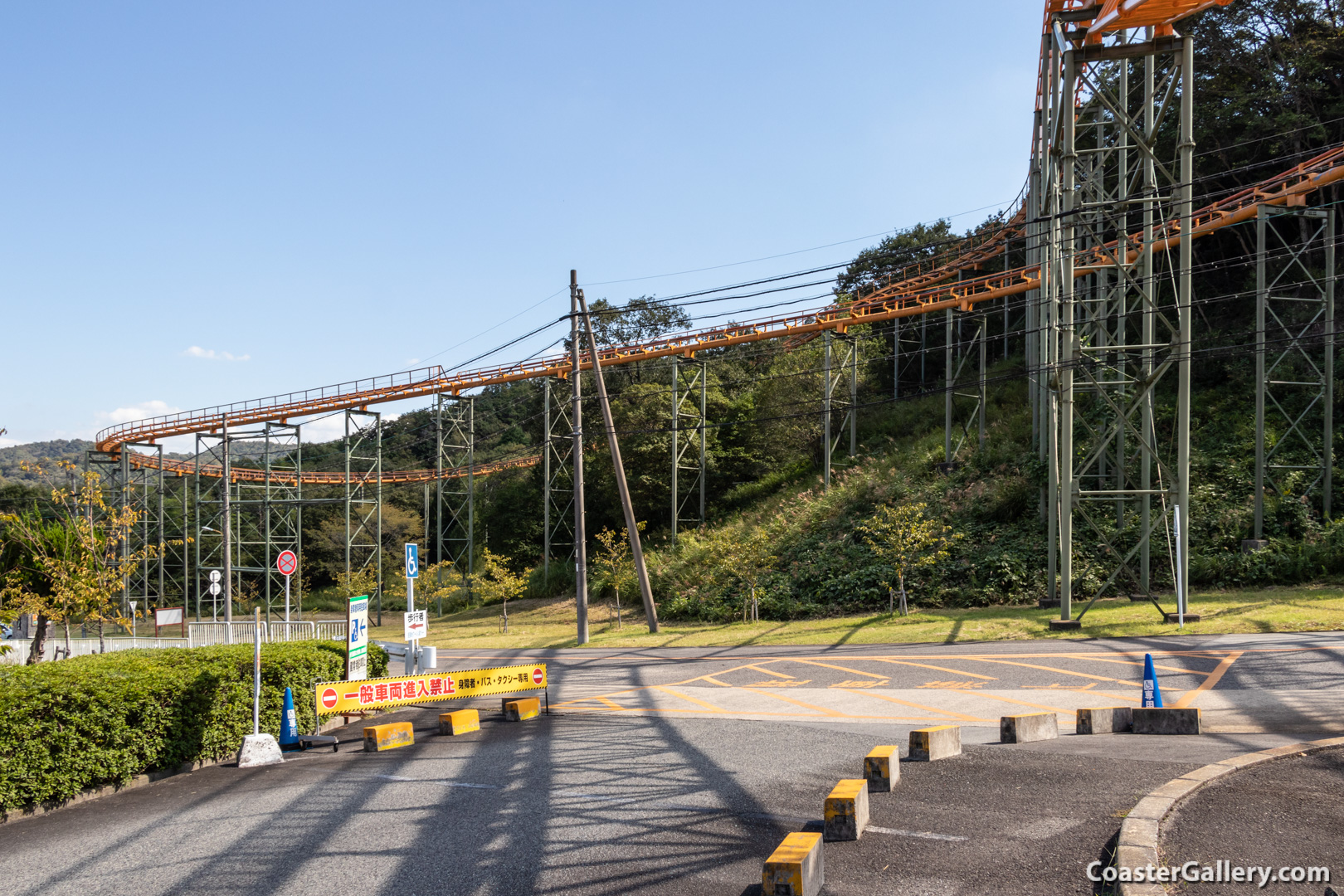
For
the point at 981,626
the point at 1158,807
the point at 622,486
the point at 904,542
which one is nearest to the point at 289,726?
the point at 1158,807

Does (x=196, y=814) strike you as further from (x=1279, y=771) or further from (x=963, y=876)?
(x=1279, y=771)

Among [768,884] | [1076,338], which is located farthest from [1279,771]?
[1076,338]

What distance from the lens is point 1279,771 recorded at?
270 inches

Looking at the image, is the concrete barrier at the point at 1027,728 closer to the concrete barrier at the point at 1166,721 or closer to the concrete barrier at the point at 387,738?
the concrete barrier at the point at 1166,721

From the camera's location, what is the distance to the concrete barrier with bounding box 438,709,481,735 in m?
11.7

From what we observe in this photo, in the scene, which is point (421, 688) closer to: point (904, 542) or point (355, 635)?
point (355, 635)

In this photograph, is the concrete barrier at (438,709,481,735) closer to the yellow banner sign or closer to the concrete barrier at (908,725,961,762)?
the yellow banner sign

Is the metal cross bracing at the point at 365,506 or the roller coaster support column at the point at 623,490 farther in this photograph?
the metal cross bracing at the point at 365,506

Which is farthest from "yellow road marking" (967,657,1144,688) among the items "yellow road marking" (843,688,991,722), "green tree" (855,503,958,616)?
"green tree" (855,503,958,616)

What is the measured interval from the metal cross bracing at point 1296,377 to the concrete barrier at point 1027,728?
46.6ft

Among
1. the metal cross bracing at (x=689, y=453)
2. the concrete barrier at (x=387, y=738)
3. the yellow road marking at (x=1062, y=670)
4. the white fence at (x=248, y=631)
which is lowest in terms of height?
the white fence at (x=248, y=631)

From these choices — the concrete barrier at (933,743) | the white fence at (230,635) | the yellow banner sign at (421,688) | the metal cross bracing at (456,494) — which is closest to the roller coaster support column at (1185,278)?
the concrete barrier at (933,743)

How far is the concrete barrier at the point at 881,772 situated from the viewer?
7133 mm

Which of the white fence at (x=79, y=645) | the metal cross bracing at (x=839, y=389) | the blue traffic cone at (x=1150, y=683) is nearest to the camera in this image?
the blue traffic cone at (x=1150, y=683)
